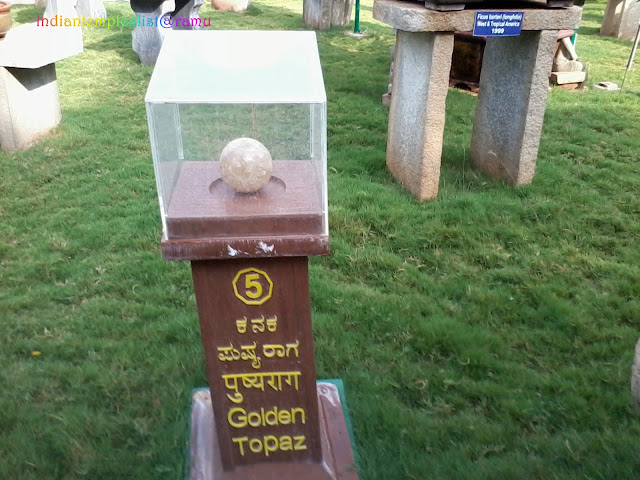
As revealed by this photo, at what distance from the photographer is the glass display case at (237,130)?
1773 millimetres

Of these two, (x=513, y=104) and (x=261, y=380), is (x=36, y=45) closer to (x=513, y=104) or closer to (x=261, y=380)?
(x=513, y=104)

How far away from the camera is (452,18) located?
3709 mm

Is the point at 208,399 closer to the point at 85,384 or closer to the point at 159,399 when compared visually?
the point at 159,399

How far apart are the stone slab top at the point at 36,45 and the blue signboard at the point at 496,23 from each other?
3458 mm

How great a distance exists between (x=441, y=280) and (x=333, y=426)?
1.23 meters

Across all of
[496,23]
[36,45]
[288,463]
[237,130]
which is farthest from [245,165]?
[36,45]

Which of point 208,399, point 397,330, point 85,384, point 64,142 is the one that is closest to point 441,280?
point 397,330

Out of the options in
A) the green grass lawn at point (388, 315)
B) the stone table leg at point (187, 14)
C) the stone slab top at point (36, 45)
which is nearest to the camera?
the green grass lawn at point (388, 315)

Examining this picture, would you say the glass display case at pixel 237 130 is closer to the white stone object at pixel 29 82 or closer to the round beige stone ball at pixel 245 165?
the round beige stone ball at pixel 245 165

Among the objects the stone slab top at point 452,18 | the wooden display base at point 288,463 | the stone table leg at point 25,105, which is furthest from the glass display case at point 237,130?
A: the stone table leg at point 25,105

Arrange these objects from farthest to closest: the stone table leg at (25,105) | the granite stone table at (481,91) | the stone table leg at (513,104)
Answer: the stone table leg at (25,105) < the stone table leg at (513,104) < the granite stone table at (481,91)

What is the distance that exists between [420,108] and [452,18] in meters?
0.58

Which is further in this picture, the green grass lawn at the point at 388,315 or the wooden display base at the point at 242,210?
the green grass lawn at the point at 388,315

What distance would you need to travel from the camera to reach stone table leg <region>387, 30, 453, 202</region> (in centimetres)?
386
